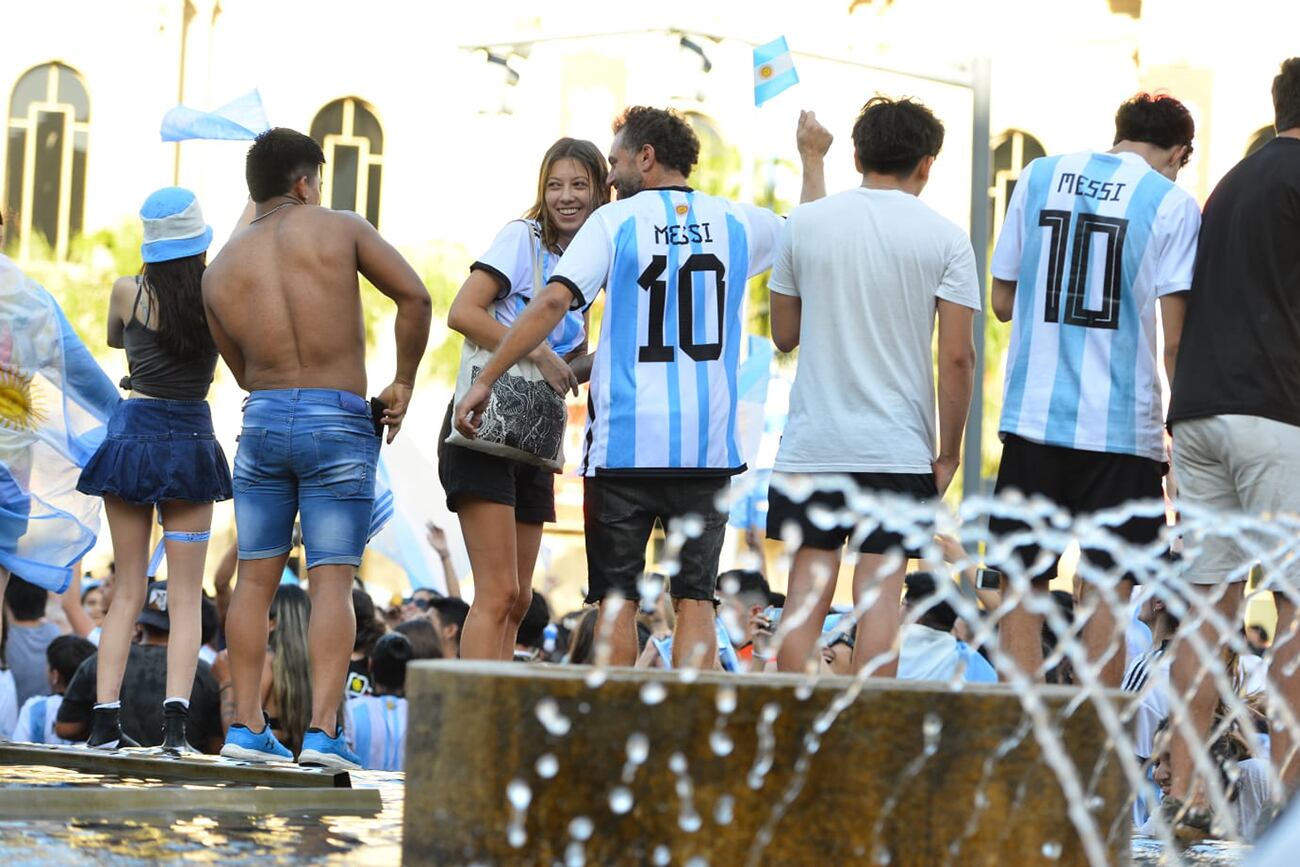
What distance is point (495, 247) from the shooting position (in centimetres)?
673

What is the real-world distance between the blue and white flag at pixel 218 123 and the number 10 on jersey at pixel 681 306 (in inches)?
75.4

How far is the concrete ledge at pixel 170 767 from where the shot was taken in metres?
5.91

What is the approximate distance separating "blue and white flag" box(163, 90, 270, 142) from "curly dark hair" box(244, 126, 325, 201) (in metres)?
0.85

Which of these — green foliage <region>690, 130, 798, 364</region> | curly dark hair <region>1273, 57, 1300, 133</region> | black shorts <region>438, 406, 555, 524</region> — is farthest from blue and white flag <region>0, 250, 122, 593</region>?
green foliage <region>690, 130, 798, 364</region>

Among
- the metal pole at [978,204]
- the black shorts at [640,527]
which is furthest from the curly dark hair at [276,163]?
the metal pole at [978,204]

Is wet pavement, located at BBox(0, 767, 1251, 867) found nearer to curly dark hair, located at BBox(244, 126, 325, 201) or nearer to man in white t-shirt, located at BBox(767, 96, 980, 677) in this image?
man in white t-shirt, located at BBox(767, 96, 980, 677)

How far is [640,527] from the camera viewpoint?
638cm

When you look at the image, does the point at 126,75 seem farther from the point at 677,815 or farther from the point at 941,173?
the point at 677,815

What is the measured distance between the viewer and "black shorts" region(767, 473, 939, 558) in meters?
6.02

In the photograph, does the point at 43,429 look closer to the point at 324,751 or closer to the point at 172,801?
the point at 324,751

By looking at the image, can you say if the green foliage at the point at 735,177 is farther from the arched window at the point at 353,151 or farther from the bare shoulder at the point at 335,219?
the bare shoulder at the point at 335,219

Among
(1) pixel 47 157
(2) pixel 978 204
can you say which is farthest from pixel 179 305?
(1) pixel 47 157

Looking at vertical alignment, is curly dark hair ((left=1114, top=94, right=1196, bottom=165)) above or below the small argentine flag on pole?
below

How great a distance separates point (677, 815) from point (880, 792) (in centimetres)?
40
